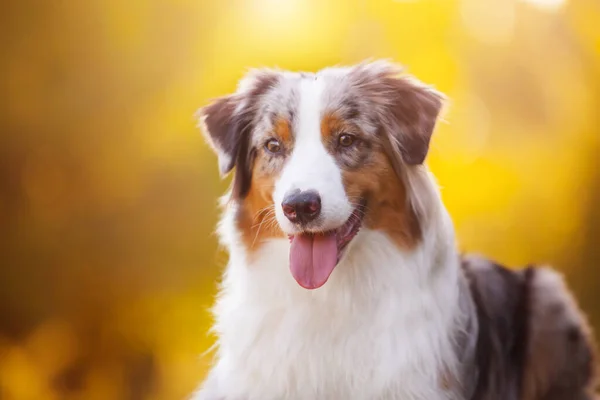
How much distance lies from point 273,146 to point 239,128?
0.15m

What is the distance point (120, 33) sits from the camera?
264cm

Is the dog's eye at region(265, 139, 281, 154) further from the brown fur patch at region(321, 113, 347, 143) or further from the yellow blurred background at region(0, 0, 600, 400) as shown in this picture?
the yellow blurred background at region(0, 0, 600, 400)

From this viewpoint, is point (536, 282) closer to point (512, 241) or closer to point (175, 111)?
point (512, 241)

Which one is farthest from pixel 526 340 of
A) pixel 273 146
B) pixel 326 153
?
pixel 273 146

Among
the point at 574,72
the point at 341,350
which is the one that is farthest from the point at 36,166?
the point at 574,72

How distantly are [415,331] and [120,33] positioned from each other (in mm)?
1523

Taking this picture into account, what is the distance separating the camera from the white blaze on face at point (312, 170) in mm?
1923

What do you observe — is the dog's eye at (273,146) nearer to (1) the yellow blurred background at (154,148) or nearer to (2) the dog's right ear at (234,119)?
(2) the dog's right ear at (234,119)

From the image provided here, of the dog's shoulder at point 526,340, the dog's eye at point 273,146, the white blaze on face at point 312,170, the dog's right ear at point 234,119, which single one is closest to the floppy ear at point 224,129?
the dog's right ear at point 234,119

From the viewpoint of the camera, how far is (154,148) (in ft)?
8.72

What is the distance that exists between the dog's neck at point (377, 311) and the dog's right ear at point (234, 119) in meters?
0.31

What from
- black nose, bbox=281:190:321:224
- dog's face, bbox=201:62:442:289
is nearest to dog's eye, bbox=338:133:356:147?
dog's face, bbox=201:62:442:289

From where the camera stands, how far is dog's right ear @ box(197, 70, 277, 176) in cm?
223

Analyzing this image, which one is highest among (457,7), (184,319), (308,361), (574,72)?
(457,7)
